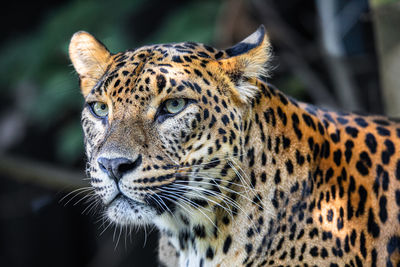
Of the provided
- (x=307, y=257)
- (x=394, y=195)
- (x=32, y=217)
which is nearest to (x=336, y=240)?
(x=307, y=257)

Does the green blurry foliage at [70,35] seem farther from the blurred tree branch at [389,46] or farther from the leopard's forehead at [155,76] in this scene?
the leopard's forehead at [155,76]

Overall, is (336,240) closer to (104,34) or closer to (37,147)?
(104,34)

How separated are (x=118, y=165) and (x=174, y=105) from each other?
0.64 meters

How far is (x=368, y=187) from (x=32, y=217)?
12.3 m

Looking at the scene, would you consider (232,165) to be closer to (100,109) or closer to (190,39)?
(100,109)

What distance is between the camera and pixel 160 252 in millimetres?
5309

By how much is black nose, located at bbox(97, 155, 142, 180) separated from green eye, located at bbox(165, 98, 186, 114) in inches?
17.3

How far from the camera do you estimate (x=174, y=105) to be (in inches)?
168

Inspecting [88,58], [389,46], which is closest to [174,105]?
[88,58]

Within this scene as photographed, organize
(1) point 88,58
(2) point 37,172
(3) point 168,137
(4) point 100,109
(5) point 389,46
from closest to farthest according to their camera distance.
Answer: (3) point 168,137
(4) point 100,109
(1) point 88,58
(5) point 389,46
(2) point 37,172

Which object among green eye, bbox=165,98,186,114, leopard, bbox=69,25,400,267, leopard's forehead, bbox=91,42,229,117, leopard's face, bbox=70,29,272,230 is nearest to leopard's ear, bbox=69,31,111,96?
leopard, bbox=69,25,400,267

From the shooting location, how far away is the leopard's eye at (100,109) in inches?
179

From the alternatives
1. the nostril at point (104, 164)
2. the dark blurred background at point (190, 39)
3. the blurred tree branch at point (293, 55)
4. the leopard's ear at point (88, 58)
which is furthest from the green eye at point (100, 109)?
the blurred tree branch at point (293, 55)

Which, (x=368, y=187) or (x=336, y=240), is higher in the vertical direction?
(x=368, y=187)
